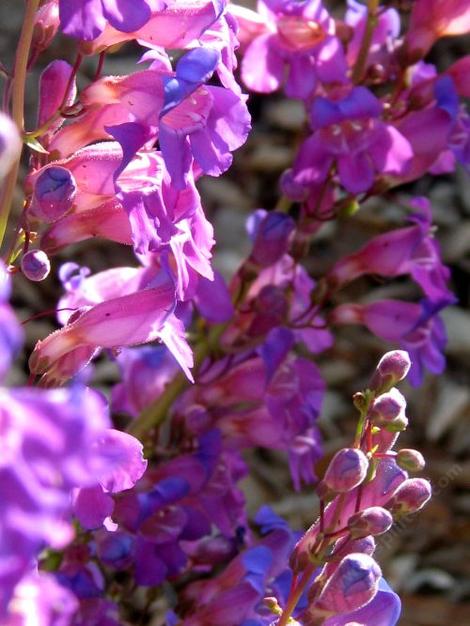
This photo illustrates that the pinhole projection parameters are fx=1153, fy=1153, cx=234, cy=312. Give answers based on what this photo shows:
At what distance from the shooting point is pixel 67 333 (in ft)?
2.30

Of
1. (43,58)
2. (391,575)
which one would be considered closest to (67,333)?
(391,575)

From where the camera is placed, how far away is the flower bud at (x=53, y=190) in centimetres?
64

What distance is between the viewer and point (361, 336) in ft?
6.36

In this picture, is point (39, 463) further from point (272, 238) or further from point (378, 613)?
point (272, 238)

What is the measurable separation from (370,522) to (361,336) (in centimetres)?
134

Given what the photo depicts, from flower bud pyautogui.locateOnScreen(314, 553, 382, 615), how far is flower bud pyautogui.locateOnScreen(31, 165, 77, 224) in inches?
9.9

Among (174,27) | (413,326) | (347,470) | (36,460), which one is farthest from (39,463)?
(413,326)

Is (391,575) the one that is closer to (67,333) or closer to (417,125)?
(417,125)

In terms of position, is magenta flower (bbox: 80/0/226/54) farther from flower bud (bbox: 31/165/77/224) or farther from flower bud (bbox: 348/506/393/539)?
flower bud (bbox: 348/506/393/539)

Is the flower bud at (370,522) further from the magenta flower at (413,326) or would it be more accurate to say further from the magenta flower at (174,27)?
the magenta flower at (413,326)

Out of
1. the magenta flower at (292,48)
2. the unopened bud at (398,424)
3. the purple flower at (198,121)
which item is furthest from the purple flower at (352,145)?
the unopened bud at (398,424)

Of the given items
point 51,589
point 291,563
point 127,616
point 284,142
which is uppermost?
point 51,589

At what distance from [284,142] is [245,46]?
3.20ft

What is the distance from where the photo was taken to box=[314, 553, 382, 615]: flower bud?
588 millimetres
